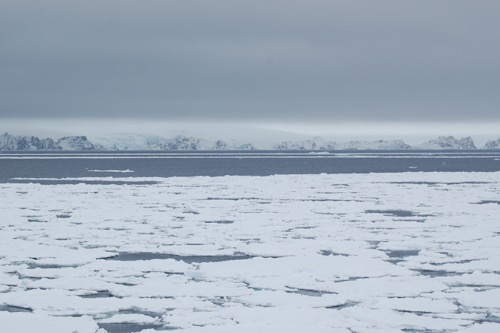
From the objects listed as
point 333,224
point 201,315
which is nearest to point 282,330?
point 201,315

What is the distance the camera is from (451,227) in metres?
13.9

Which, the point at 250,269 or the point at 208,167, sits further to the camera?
the point at 208,167

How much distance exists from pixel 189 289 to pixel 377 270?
263 cm

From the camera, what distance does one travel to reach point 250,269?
9.40 meters

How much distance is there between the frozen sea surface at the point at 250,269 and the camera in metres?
6.82

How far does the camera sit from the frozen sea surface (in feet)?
22.4

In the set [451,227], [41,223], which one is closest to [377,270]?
[451,227]

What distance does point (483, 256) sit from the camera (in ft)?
33.8

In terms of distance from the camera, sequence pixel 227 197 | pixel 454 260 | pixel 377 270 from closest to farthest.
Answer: pixel 377 270 < pixel 454 260 < pixel 227 197

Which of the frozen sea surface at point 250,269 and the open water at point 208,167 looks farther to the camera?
the open water at point 208,167

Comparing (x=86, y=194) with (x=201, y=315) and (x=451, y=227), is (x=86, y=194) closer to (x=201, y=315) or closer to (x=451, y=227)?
(x=451, y=227)

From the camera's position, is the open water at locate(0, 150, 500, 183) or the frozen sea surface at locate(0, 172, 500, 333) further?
the open water at locate(0, 150, 500, 183)

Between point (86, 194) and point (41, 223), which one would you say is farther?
point (86, 194)

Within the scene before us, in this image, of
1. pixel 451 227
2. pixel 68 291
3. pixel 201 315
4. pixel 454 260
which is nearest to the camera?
pixel 201 315
